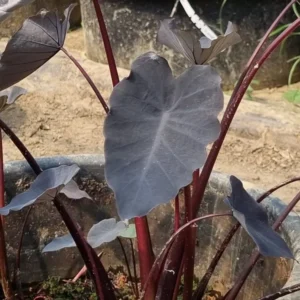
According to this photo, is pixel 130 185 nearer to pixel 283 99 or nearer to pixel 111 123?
pixel 111 123

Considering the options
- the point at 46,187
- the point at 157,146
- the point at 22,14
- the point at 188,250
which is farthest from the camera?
the point at 22,14

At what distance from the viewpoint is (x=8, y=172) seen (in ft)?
4.46

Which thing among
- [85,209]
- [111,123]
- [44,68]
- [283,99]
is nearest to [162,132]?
[111,123]

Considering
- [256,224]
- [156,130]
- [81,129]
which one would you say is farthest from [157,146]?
[81,129]

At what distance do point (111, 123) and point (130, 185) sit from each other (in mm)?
119

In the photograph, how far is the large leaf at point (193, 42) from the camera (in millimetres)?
980

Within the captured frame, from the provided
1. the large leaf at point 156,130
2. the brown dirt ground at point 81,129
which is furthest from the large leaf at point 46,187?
Result: the brown dirt ground at point 81,129

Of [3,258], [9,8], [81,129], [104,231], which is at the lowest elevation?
[81,129]

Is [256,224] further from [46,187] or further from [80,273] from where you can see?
[80,273]

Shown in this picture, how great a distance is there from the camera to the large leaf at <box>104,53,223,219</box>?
30.4 inches

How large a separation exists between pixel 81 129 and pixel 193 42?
65.0 inches

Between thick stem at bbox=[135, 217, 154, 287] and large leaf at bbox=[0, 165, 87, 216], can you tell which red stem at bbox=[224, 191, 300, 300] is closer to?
thick stem at bbox=[135, 217, 154, 287]

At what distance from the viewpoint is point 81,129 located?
102 inches

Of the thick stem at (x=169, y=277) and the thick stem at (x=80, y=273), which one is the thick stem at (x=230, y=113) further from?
the thick stem at (x=80, y=273)
